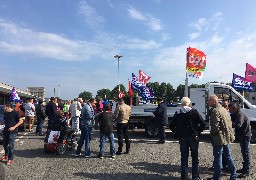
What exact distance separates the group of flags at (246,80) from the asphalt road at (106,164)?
8.74 metres

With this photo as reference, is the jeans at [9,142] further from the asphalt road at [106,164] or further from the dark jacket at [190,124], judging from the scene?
the dark jacket at [190,124]

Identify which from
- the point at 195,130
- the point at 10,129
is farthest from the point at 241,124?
the point at 10,129

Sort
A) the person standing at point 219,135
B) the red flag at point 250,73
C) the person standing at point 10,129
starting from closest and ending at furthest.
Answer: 1. the person standing at point 219,135
2. the person standing at point 10,129
3. the red flag at point 250,73

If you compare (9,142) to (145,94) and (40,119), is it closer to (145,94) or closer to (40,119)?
(40,119)

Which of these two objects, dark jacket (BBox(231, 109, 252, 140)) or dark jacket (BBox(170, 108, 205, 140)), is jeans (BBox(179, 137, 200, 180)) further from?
dark jacket (BBox(231, 109, 252, 140))

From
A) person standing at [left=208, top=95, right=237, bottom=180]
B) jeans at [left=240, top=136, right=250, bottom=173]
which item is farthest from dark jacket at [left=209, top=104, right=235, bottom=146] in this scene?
jeans at [left=240, top=136, right=250, bottom=173]

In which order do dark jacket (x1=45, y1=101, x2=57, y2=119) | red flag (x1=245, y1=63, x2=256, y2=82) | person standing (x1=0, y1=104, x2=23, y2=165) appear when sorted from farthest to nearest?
red flag (x1=245, y1=63, x2=256, y2=82) < dark jacket (x1=45, y1=101, x2=57, y2=119) < person standing (x1=0, y1=104, x2=23, y2=165)

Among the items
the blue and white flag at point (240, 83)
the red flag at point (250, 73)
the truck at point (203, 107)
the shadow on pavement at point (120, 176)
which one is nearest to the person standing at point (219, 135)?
the shadow on pavement at point (120, 176)

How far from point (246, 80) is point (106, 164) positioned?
1420 centimetres

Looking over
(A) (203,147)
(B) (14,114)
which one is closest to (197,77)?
(A) (203,147)

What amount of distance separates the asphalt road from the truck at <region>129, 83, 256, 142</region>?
1.76 m

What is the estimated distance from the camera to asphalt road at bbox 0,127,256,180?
6562 mm

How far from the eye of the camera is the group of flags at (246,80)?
60.3 feet

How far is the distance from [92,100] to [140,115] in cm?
383
